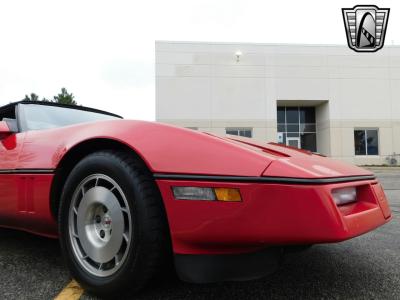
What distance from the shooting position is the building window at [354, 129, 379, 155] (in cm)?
2238

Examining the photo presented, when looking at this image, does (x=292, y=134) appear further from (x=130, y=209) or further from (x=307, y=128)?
(x=130, y=209)

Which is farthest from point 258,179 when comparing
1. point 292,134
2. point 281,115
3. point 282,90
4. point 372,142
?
point 372,142

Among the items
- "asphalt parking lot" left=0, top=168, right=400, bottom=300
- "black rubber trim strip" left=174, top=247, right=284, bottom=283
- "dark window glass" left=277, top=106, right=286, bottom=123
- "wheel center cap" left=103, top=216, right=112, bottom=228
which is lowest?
"asphalt parking lot" left=0, top=168, right=400, bottom=300

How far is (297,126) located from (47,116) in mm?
22723

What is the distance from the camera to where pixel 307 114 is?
24078 mm

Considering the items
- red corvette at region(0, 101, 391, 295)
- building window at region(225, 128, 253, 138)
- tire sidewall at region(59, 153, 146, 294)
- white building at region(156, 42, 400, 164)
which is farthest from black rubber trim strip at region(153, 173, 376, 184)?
building window at region(225, 128, 253, 138)

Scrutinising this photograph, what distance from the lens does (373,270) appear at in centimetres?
205

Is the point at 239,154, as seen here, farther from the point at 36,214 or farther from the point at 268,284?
the point at 36,214

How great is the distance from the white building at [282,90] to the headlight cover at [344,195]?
19.6 m

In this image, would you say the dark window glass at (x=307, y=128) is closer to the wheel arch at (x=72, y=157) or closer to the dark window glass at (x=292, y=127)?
the dark window glass at (x=292, y=127)

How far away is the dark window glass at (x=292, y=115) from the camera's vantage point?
77.5 ft

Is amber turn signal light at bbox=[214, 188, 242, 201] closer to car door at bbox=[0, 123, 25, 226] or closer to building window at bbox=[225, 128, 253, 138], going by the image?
car door at bbox=[0, 123, 25, 226]

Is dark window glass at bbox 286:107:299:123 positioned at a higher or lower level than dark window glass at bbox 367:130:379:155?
higher

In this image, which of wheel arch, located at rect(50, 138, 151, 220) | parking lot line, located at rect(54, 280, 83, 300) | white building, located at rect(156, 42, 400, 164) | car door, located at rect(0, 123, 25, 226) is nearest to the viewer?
parking lot line, located at rect(54, 280, 83, 300)
